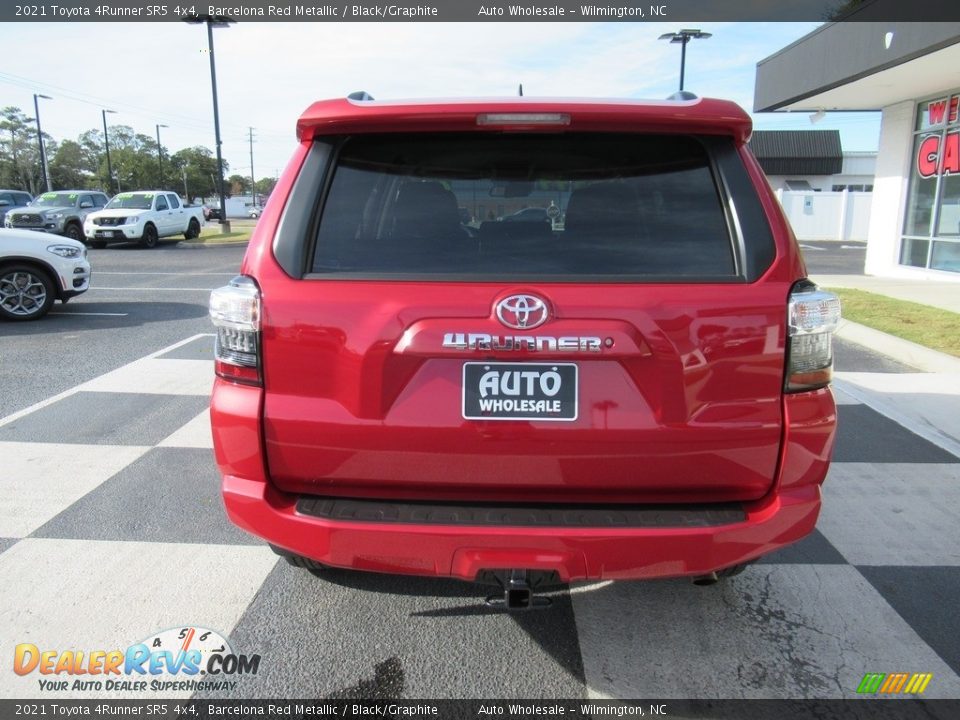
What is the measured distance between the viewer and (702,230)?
2225 mm

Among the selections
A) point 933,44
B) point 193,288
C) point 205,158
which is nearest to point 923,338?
point 933,44

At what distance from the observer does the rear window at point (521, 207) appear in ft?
7.21

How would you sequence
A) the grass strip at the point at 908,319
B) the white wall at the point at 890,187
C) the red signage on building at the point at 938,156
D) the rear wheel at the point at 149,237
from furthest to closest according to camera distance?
the rear wheel at the point at 149,237 < the white wall at the point at 890,187 < the red signage on building at the point at 938,156 < the grass strip at the point at 908,319

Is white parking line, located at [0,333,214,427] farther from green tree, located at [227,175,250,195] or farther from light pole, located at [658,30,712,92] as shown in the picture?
green tree, located at [227,175,250,195]

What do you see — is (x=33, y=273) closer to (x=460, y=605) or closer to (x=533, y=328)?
(x=460, y=605)

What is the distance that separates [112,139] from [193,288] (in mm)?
120770

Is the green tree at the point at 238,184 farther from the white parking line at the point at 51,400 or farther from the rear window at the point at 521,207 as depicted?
the rear window at the point at 521,207

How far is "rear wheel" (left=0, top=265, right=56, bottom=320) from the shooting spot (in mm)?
8594

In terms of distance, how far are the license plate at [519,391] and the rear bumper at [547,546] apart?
335 mm

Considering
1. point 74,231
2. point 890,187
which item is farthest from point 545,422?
point 74,231

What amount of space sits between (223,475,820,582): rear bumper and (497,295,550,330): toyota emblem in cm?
60

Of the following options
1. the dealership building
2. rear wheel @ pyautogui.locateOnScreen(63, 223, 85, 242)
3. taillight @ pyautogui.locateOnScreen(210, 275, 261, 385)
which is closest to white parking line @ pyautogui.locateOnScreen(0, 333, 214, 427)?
taillight @ pyautogui.locateOnScreen(210, 275, 261, 385)

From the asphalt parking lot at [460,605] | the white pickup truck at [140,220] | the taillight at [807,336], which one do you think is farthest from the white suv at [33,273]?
the white pickup truck at [140,220]

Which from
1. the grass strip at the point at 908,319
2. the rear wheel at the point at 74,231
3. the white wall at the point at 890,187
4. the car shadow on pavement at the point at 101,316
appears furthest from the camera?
the rear wheel at the point at 74,231
